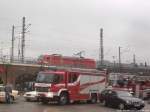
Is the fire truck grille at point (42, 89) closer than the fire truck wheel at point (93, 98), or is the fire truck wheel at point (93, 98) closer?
the fire truck grille at point (42, 89)

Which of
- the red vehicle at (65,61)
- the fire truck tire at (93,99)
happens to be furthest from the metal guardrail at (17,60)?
the fire truck tire at (93,99)

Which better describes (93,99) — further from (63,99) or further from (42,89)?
(42,89)

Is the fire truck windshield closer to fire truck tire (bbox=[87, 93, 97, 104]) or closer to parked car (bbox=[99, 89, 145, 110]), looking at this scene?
parked car (bbox=[99, 89, 145, 110])

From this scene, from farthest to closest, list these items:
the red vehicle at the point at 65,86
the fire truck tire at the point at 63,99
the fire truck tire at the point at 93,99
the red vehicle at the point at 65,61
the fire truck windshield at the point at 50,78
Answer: the red vehicle at the point at 65,61, the fire truck tire at the point at 93,99, the fire truck tire at the point at 63,99, the fire truck windshield at the point at 50,78, the red vehicle at the point at 65,86

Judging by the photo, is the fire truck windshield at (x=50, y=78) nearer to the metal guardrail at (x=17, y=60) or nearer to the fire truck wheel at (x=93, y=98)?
the fire truck wheel at (x=93, y=98)

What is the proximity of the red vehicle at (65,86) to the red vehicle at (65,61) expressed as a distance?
74.5 ft

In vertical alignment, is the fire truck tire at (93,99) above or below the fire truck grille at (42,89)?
below

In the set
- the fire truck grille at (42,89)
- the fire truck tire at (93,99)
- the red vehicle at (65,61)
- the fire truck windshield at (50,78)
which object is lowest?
the fire truck tire at (93,99)

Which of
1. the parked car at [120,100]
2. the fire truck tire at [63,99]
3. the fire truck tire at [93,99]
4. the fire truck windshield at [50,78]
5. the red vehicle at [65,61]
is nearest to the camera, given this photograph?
the parked car at [120,100]

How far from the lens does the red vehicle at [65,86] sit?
3431 centimetres

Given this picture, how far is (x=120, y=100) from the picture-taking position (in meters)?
32.8

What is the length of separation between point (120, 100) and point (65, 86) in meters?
4.81

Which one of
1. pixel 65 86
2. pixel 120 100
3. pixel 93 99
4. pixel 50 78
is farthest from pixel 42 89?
pixel 120 100

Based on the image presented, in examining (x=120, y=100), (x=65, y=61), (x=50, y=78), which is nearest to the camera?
(x=120, y=100)
